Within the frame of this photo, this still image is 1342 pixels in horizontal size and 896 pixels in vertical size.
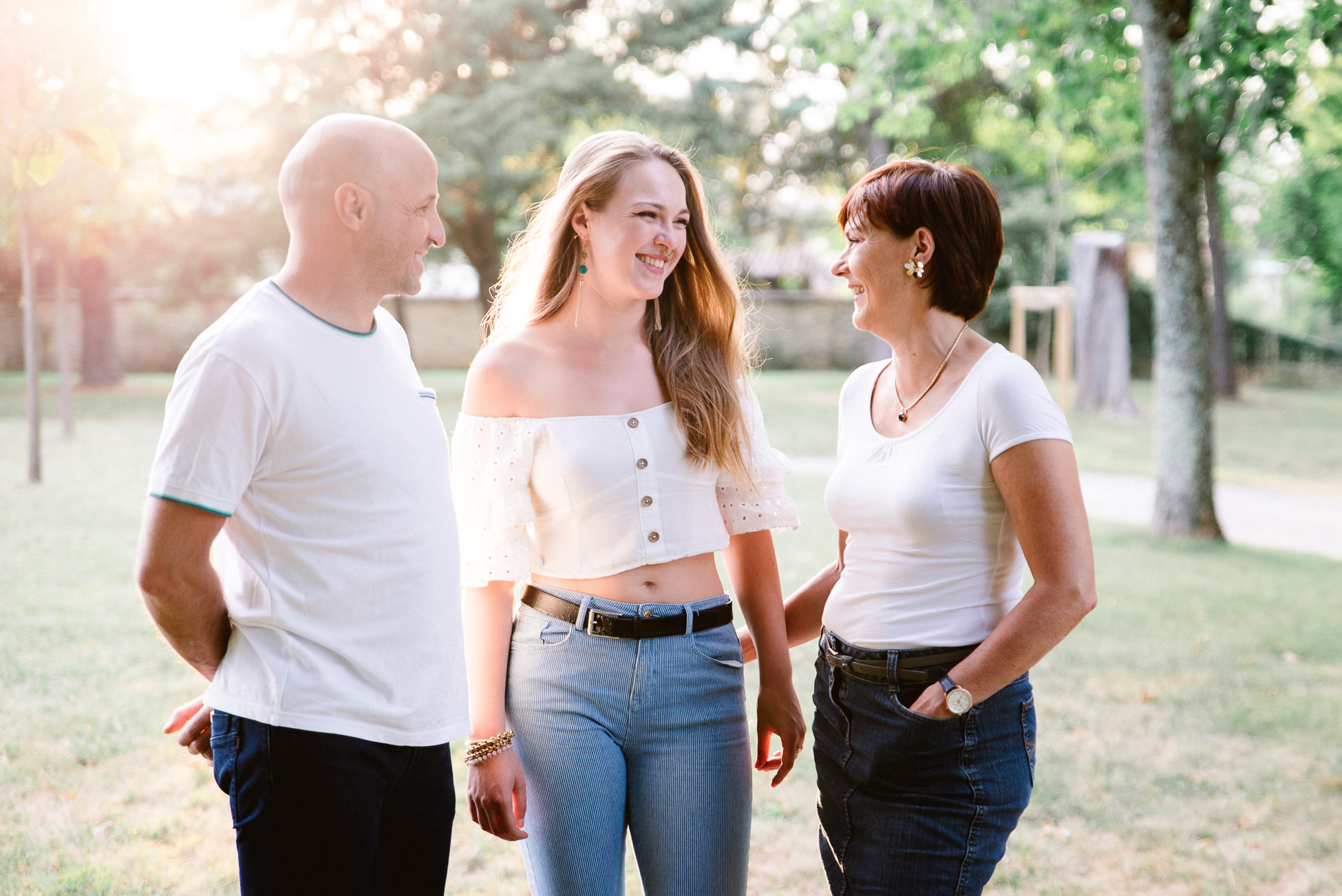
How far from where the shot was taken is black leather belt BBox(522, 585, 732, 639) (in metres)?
2.02

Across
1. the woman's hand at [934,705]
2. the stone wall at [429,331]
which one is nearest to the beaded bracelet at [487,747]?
the woman's hand at [934,705]

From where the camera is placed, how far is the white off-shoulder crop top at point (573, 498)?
2.06m

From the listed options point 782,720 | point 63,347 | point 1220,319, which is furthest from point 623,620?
point 1220,319

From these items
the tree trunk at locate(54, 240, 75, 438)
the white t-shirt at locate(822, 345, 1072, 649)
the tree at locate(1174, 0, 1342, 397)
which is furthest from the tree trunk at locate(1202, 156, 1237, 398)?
the white t-shirt at locate(822, 345, 1072, 649)

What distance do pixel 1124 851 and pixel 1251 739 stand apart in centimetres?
140

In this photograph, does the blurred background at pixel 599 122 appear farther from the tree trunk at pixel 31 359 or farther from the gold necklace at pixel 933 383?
the gold necklace at pixel 933 383

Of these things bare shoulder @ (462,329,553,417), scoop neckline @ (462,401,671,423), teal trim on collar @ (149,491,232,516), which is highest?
bare shoulder @ (462,329,553,417)

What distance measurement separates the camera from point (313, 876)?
1.67 m

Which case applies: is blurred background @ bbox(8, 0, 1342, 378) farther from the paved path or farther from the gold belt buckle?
the paved path

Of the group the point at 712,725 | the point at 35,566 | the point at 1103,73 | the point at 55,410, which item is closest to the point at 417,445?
the point at 712,725

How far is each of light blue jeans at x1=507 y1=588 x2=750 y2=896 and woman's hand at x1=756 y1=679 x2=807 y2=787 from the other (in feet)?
0.60

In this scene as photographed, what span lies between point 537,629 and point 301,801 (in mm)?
562

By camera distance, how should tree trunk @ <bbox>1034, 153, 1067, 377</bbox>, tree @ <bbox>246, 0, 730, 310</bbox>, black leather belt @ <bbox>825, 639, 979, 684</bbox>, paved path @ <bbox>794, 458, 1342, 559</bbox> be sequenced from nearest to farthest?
1. black leather belt @ <bbox>825, 639, 979, 684</bbox>
2. paved path @ <bbox>794, 458, 1342, 559</bbox>
3. tree @ <bbox>246, 0, 730, 310</bbox>
4. tree trunk @ <bbox>1034, 153, 1067, 377</bbox>

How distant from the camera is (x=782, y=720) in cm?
225
